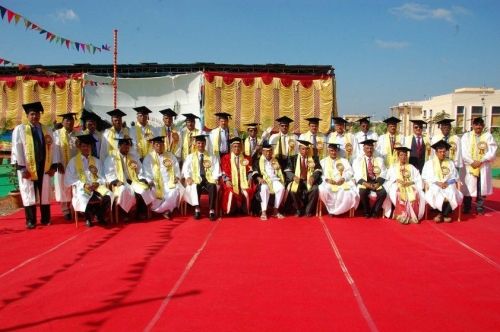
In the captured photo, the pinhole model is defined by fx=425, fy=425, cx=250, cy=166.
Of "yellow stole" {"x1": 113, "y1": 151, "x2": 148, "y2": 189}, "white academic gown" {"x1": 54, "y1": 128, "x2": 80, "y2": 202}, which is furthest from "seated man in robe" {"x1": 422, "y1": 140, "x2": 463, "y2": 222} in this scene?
"white academic gown" {"x1": 54, "y1": 128, "x2": 80, "y2": 202}

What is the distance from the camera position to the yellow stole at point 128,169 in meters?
7.48

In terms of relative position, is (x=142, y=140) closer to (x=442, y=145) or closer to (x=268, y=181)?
(x=268, y=181)

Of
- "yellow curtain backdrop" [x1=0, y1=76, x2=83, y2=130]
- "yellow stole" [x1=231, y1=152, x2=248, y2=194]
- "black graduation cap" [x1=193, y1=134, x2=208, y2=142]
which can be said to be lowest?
"yellow stole" [x1=231, y1=152, x2=248, y2=194]

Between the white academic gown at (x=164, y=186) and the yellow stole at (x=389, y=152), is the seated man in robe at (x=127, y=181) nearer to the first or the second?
the white academic gown at (x=164, y=186)

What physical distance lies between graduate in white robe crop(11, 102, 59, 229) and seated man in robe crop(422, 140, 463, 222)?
6521mm

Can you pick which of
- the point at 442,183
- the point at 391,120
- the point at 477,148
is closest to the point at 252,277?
the point at 442,183

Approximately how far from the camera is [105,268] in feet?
16.0

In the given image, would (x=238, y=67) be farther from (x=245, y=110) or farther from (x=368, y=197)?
(x=368, y=197)

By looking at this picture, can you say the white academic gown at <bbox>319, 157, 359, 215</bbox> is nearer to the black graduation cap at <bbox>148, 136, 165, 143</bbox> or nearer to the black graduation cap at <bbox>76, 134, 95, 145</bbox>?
the black graduation cap at <bbox>148, 136, 165, 143</bbox>

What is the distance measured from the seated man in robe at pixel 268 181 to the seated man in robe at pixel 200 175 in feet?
2.54

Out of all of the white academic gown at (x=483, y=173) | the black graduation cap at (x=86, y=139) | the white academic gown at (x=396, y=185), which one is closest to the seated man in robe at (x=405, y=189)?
the white academic gown at (x=396, y=185)

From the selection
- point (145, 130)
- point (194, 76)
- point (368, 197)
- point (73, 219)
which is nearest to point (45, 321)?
point (73, 219)

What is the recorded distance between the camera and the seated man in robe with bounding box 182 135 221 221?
7.67 meters

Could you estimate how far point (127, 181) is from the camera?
7605 mm
